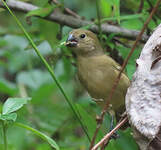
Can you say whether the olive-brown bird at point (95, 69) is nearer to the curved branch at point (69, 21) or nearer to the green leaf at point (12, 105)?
the curved branch at point (69, 21)

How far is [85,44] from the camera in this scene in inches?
130

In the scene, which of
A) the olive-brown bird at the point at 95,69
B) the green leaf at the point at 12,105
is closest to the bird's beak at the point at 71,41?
the olive-brown bird at the point at 95,69

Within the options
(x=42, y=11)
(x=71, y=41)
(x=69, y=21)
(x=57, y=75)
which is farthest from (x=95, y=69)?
(x=57, y=75)

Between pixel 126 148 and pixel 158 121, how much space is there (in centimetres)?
63

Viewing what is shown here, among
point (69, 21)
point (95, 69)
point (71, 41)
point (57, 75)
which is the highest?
point (69, 21)

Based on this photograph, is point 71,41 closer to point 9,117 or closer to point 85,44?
point 85,44

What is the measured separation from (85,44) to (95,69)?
282 mm

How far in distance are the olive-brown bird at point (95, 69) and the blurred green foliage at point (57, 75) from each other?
80 millimetres

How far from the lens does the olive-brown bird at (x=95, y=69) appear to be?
298cm

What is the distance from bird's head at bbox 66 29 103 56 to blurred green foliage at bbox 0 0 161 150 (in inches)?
2.9

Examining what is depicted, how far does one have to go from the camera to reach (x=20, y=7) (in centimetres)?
310

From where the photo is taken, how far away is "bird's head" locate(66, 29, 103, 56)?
10.5 ft

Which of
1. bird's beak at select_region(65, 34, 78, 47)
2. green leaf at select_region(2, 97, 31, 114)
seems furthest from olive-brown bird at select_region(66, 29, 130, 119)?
green leaf at select_region(2, 97, 31, 114)

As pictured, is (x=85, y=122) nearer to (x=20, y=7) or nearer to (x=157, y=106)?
(x=157, y=106)
